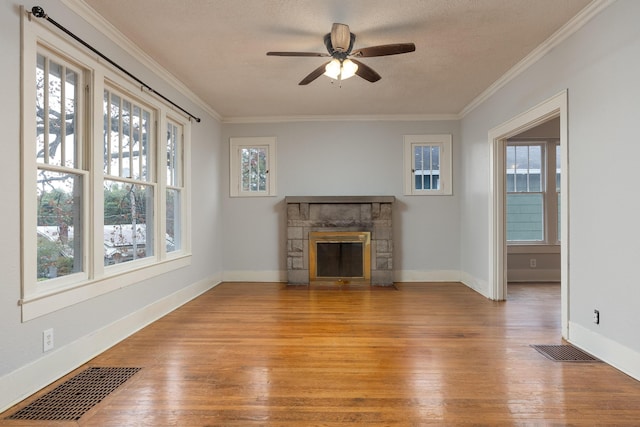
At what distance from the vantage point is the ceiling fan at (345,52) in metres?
2.88

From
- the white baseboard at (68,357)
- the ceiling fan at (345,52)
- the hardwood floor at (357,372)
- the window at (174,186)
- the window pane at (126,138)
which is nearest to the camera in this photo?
the hardwood floor at (357,372)

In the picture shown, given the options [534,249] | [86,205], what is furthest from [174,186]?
[534,249]

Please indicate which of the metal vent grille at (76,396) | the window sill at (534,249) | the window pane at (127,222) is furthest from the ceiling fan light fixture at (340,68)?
the window sill at (534,249)

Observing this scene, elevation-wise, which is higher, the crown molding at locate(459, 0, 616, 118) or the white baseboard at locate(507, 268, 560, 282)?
the crown molding at locate(459, 0, 616, 118)

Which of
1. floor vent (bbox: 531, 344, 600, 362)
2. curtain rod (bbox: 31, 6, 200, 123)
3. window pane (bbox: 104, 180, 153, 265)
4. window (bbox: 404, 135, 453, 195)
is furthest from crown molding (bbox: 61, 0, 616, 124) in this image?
floor vent (bbox: 531, 344, 600, 362)

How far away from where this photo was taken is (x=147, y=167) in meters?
3.81

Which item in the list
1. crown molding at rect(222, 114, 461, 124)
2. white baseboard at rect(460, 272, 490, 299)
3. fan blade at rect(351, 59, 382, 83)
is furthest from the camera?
crown molding at rect(222, 114, 461, 124)

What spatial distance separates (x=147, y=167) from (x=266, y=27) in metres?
1.84

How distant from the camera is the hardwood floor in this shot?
6.56ft

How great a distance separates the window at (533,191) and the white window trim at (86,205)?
5.09 metres

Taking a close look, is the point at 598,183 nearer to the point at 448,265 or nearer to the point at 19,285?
the point at 448,265

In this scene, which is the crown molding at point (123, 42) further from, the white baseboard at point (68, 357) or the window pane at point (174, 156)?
the white baseboard at point (68, 357)

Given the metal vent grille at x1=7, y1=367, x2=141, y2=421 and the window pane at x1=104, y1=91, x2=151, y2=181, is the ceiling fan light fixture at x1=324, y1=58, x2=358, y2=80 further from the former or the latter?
the metal vent grille at x1=7, y1=367, x2=141, y2=421

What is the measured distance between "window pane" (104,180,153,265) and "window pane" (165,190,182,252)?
1.44 ft
